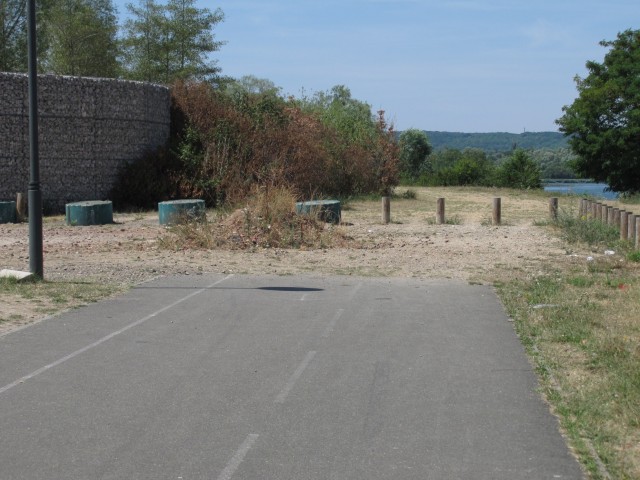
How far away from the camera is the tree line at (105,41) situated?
5456cm

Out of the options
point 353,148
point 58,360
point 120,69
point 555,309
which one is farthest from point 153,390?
point 120,69

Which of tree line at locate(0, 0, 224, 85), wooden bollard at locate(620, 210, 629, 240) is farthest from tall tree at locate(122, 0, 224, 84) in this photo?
wooden bollard at locate(620, 210, 629, 240)

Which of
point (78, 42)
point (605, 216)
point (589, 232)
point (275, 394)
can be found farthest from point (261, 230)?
point (78, 42)

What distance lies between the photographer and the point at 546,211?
3069cm

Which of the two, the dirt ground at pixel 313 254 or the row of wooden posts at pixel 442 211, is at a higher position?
the row of wooden posts at pixel 442 211

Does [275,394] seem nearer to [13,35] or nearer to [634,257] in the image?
[634,257]

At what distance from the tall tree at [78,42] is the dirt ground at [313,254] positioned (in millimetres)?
31049

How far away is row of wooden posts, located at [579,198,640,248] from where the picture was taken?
60.3 feet

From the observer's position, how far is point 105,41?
55.8 meters

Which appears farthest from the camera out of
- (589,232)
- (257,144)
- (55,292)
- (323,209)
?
(257,144)

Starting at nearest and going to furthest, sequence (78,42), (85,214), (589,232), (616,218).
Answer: (589,232) < (616,218) < (85,214) < (78,42)

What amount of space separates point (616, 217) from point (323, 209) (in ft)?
23.8

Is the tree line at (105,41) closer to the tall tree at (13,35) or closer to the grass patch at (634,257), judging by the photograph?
the tall tree at (13,35)

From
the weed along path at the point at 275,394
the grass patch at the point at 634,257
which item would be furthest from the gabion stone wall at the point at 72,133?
the grass patch at the point at 634,257
